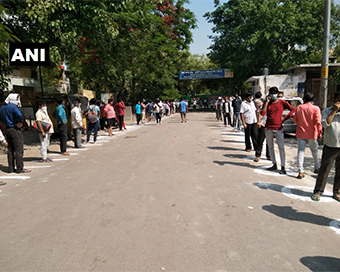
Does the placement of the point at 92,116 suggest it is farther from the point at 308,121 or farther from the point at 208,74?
the point at 208,74

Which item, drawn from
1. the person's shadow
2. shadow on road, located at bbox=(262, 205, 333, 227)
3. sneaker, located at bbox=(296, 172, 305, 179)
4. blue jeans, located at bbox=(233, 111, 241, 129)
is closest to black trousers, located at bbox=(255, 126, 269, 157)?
sneaker, located at bbox=(296, 172, 305, 179)

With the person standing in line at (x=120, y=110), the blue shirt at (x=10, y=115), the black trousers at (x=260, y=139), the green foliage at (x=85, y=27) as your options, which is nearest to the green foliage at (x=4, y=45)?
the green foliage at (x=85, y=27)

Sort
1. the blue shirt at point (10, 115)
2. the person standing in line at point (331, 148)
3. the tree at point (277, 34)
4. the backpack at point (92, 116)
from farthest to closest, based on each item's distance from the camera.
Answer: the tree at point (277, 34), the backpack at point (92, 116), the blue shirt at point (10, 115), the person standing in line at point (331, 148)

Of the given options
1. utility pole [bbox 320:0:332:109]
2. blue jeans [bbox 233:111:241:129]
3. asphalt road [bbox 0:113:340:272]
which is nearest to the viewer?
asphalt road [bbox 0:113:340:272]

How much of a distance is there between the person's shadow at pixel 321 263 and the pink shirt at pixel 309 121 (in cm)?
347

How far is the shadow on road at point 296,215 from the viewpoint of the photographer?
4227mm

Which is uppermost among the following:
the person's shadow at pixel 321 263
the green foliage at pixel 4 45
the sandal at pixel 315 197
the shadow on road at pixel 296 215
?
the green foliage at pixel 4 45

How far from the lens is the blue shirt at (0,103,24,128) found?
23.8 ft

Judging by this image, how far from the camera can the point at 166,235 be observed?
3783mm

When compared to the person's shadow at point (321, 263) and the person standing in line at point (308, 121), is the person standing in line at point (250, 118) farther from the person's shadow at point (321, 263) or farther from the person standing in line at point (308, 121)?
the person's shadow at point (321, 263)

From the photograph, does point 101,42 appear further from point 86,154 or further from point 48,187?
point 48,187

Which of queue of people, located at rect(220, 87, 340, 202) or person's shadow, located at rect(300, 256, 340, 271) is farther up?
queue of people, located at rect(220, 87, 340, 202)

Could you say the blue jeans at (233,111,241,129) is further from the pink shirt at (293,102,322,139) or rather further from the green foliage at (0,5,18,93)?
the green foliage at (0,5,18,93)

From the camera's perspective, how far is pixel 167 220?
4.25 m
